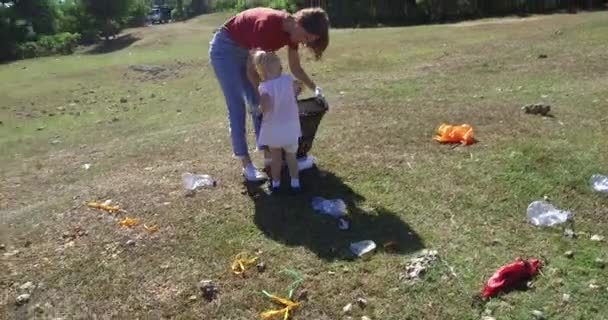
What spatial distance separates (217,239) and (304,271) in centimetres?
88

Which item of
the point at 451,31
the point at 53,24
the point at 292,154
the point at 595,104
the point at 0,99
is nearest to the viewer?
the point at 292,154

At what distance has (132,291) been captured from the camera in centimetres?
453

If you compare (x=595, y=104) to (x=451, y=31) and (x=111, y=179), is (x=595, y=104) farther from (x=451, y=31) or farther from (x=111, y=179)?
(x=451, y=31)

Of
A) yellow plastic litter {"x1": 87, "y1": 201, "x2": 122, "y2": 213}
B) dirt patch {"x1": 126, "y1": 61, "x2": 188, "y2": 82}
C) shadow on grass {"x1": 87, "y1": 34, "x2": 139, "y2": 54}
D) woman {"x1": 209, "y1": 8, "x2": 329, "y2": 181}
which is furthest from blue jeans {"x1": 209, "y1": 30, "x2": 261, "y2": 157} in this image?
shadow on grass {"x1": 87, "y1": 34, "x2": 139, "y2": 54}

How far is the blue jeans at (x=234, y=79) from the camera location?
5.70 m

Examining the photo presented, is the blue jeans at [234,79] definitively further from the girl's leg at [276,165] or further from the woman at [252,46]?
the girl's leg at [276,165]

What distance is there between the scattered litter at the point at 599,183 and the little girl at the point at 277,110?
→ 8.02 ft

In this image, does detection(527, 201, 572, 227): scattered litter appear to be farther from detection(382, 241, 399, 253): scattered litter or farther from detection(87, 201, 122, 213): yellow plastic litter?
detection(87, 201, 122, 213): yellow plastic litter

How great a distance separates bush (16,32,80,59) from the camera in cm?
3625

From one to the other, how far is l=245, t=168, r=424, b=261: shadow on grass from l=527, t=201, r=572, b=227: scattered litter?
92 centimetres

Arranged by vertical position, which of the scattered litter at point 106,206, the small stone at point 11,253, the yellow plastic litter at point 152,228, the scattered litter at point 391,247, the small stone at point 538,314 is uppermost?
the scattered litter at point 106,206

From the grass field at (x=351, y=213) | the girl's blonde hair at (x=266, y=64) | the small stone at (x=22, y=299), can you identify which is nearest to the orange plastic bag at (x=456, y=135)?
the grass field at (x=351, y=213)

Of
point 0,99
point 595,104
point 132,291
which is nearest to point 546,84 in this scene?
point 595,104

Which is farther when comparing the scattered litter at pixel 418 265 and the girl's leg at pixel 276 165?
the girl's leg at pixel 276 165
